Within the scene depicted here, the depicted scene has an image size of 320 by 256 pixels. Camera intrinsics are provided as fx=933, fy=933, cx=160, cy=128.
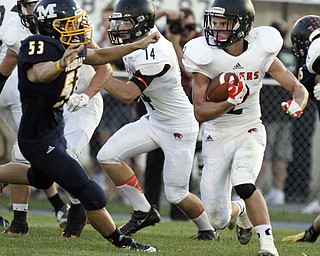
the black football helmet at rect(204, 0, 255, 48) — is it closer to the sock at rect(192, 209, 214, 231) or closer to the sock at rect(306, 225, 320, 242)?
the sock at rect(192, 209, 214, 231)

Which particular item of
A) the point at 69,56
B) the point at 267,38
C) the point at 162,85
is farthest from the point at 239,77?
the point at 69,56

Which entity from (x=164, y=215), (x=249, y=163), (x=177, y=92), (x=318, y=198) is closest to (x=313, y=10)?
(x=318, y=198)

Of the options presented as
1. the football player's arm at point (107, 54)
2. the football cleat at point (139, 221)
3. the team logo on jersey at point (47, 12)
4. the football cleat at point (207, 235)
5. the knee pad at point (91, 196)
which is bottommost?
the football cleat at point (207, 235)

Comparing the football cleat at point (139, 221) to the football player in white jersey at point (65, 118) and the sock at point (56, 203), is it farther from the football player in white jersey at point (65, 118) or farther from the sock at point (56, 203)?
the sock at point (56, 203)

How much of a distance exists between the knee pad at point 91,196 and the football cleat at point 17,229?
1.30m

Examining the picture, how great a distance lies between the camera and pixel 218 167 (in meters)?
6.45

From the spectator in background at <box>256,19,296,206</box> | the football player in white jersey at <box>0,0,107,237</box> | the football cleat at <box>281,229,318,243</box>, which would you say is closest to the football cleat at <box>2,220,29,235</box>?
the football player in white jersey at <box>0,0,107,237</box>

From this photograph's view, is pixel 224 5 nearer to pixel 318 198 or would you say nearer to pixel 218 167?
pixel 218 167

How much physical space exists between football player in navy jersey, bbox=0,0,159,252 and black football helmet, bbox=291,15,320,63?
184 centimetres

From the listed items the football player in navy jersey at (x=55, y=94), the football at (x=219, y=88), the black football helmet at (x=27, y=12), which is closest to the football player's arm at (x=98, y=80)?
the football player in navy jersey at (x=55, y=94)

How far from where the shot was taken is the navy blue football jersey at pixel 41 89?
18.2ft

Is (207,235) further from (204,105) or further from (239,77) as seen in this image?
(239,77)

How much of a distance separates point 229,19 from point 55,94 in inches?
54.7

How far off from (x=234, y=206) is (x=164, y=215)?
3640mm
